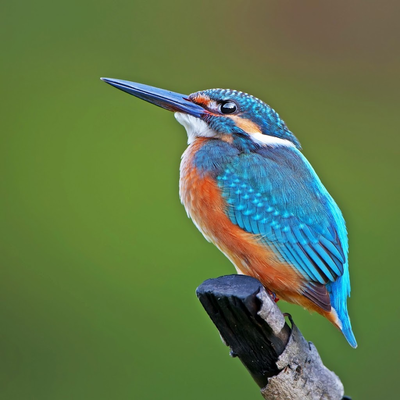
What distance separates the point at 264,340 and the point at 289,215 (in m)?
0.70

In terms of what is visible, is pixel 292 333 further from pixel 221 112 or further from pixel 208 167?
pixel 221 112

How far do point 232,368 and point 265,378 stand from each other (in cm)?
190

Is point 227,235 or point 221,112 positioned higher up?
point 221,112

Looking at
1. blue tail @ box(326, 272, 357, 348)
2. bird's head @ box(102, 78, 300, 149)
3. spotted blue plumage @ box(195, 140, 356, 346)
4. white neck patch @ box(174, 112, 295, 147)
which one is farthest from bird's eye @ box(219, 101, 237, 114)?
blue tail @ box(326, 272, 357, 348)

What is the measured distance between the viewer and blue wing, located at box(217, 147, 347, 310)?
260 centimetres

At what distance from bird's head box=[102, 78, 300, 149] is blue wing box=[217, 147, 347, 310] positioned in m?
0.23

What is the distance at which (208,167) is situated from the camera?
9.20ft

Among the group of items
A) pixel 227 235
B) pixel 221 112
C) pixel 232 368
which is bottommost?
pixel 232 368

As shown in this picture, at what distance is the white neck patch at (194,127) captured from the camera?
9.87 feet

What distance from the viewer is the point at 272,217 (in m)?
2.69

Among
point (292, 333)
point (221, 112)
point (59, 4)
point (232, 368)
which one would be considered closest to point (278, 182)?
point (221, 112)

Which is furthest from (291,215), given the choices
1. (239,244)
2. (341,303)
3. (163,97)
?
(163,97)

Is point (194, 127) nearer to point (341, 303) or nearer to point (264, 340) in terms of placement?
point (341, 303)

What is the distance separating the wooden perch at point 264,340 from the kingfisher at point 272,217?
0.37m
